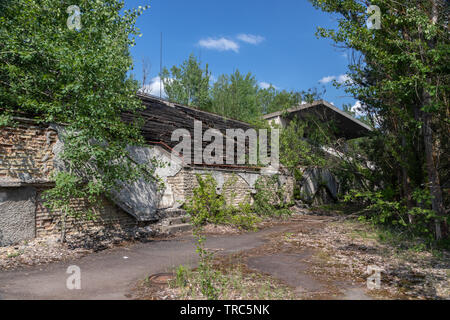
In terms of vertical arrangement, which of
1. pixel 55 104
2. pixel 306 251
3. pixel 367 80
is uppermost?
pixel 367 80

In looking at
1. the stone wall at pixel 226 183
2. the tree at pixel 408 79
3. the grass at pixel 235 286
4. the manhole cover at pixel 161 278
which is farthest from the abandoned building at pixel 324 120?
the manhole cover at pixel 161 278

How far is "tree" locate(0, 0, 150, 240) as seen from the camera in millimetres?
6875

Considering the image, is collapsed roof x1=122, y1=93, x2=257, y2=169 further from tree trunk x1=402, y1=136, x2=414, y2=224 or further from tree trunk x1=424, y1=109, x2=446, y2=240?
tree trunk x1=424, y1=109, x2=446, y2=240

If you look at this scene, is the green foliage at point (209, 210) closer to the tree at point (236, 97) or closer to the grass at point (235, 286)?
the grass at point (235, 286)

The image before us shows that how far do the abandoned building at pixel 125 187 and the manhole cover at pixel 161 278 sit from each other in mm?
3774

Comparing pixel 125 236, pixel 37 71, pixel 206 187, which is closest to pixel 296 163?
pixel 206 187

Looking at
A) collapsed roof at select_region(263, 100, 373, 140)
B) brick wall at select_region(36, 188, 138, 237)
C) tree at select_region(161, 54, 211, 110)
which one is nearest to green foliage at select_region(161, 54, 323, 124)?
tree at select_region(161, 54, 211, 110)

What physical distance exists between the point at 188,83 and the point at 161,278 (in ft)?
109

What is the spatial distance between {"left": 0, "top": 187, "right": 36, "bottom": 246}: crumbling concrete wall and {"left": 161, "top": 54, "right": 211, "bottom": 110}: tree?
97.5ft

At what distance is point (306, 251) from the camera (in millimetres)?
7516

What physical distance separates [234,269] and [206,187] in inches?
226

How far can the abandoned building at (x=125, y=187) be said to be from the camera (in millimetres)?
7020

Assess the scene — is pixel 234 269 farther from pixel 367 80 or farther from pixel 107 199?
pixel 367 80

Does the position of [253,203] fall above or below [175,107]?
below
